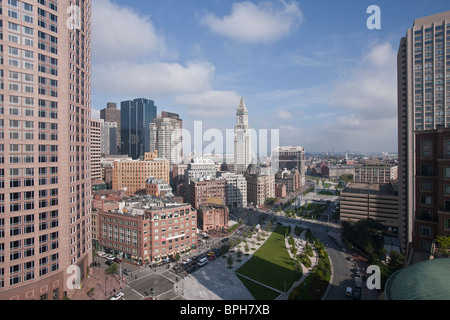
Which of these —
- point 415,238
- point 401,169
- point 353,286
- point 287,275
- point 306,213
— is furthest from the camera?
point 306,213

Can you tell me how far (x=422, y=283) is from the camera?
1066cm

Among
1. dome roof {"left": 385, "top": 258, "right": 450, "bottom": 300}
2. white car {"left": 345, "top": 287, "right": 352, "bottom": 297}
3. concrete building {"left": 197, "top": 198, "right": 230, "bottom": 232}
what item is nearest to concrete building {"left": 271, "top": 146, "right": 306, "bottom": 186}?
concrete building {"left": 197, "top": 198, "right": 230, "bottom": 232}

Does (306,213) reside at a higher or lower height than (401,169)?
lower

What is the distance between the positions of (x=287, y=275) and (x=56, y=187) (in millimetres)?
31290

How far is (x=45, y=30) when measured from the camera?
2780cm

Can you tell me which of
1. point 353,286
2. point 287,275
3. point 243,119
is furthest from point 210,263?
point 243,119

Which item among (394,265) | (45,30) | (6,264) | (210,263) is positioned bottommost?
(210,263)

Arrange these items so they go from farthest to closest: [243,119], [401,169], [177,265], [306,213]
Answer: [243,119] → [306,213] → [401,169] → [177,265]

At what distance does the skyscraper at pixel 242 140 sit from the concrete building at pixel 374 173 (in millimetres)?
48891

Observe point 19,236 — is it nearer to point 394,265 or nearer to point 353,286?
point 353,286

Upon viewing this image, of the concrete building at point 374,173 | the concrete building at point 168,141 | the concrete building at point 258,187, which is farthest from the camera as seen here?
the concrete building at point 168,141

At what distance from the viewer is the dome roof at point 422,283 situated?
10070 millimetres

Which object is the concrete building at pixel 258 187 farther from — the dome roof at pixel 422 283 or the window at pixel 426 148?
the dome roof at pixel 422 283

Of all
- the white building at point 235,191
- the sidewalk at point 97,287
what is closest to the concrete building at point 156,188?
the white building at point 235,191
